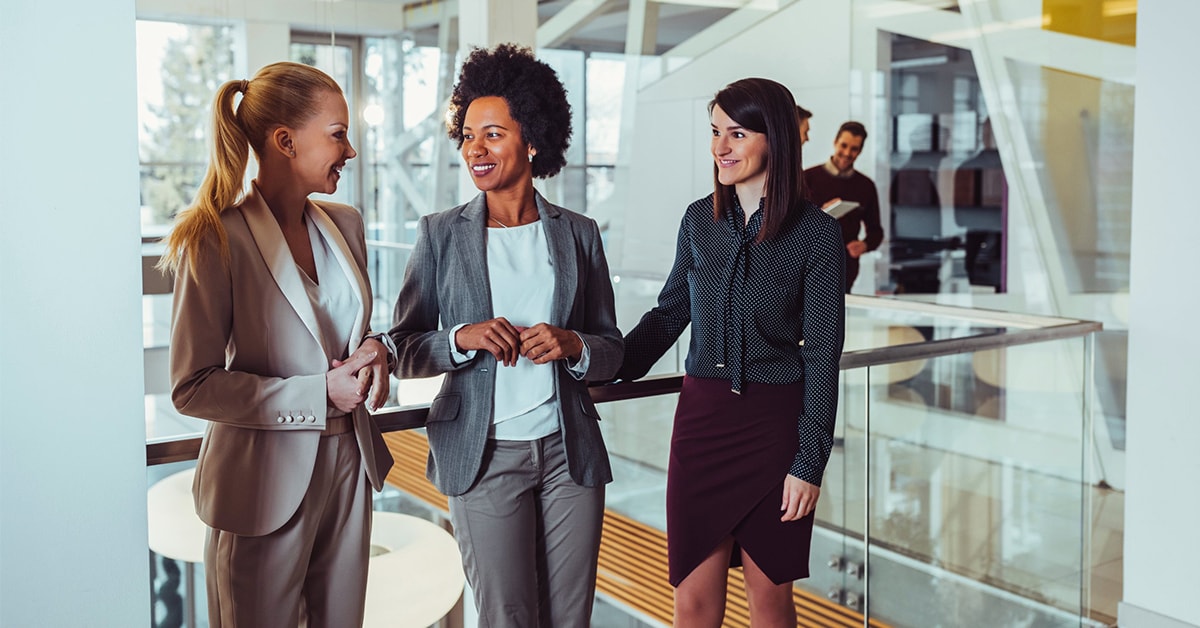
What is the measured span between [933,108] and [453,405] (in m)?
6.92

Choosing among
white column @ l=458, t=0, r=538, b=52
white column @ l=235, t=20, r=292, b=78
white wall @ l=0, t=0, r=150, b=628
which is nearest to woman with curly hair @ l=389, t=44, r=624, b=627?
white wall @ l=0, t=0, r=150, b=628

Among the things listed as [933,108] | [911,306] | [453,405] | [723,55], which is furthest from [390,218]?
[453,405]

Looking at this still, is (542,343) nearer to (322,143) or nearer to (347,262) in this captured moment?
(347,262)

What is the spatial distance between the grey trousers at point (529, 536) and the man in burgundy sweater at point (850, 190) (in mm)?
4424

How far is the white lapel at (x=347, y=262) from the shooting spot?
1.85m

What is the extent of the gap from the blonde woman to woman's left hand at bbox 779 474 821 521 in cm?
86

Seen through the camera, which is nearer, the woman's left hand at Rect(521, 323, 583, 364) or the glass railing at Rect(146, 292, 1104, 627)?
the woman's left hand at Rect(521, 323, 583, 364)

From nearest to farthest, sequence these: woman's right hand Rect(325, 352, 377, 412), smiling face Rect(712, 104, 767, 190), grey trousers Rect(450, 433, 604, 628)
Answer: woman's right hand Rect(325, 352, 377, 412), grey trousers Rect(450, 433, 604, 628), smiling face Rect(712, 104, 767, 190)

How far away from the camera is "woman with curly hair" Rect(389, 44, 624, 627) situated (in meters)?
2.08

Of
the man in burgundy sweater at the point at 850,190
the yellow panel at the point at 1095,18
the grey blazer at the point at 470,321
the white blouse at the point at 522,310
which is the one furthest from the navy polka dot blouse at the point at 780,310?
the yellow panel at the point at 1095,18

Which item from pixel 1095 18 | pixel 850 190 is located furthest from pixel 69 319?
pixel 1095 18

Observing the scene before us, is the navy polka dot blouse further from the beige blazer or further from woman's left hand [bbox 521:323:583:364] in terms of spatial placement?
the beige blazer

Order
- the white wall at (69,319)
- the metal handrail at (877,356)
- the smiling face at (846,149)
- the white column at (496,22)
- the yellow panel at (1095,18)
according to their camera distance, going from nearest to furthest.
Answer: the white wall at (69,319) < the metal handrail at (877,356) < the white column at (496,22) < the smiling face at (846,149) < the yellow panel at (1095,18)

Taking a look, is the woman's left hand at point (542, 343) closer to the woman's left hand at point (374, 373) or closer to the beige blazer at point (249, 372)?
the woman's left hand at point (374, 373)
